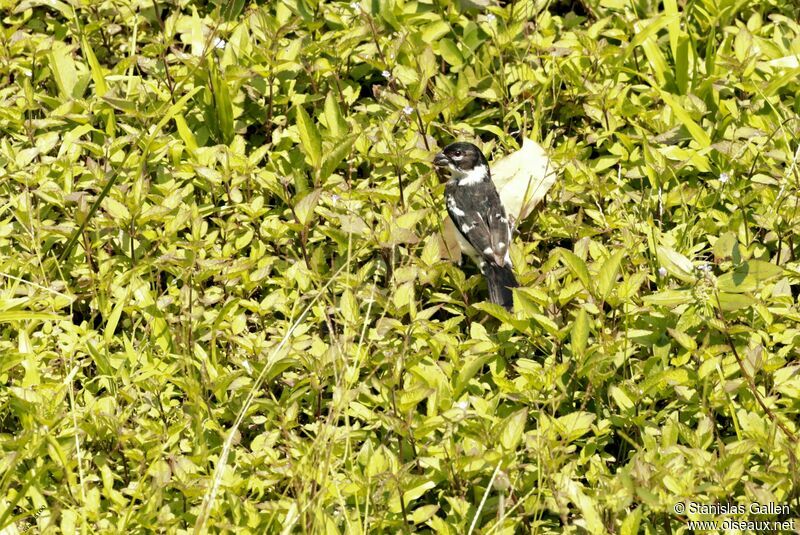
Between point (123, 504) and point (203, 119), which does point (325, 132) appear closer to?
point (203, 119)

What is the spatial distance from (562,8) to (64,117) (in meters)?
3.11

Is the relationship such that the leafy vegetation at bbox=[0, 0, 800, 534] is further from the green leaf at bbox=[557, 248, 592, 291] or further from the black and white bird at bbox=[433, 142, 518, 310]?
the black and white bird at bbox=[433, 142, 518, 310]

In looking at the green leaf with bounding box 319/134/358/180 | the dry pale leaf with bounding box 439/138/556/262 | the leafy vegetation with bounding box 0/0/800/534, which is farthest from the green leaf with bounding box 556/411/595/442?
the green leaf with bounding box 319/134/358/180

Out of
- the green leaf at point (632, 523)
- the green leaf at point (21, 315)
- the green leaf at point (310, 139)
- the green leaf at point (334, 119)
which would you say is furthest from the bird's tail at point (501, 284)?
the green leaf at point (21, 315)

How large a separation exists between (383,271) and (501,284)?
0.62 meters

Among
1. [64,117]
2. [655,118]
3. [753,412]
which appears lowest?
[753,412]

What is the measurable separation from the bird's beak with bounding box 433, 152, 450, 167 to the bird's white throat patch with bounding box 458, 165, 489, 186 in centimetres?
13

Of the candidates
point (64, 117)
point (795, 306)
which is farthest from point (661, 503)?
point (64, 117)

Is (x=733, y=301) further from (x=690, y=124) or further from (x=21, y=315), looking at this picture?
(x=21, y=315)

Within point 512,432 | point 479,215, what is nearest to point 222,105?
point 479,215

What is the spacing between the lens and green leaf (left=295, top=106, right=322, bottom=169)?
5.73 metres

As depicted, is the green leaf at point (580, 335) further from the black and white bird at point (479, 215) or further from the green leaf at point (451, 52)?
the green leaf at point (451, 52)

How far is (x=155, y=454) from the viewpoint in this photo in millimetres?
4480

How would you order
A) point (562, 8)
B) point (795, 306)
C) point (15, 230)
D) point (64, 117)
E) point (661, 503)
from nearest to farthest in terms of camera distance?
point (661, 503), point (795, 306), point (15, 230), point (64, 117), point (562, 8)
